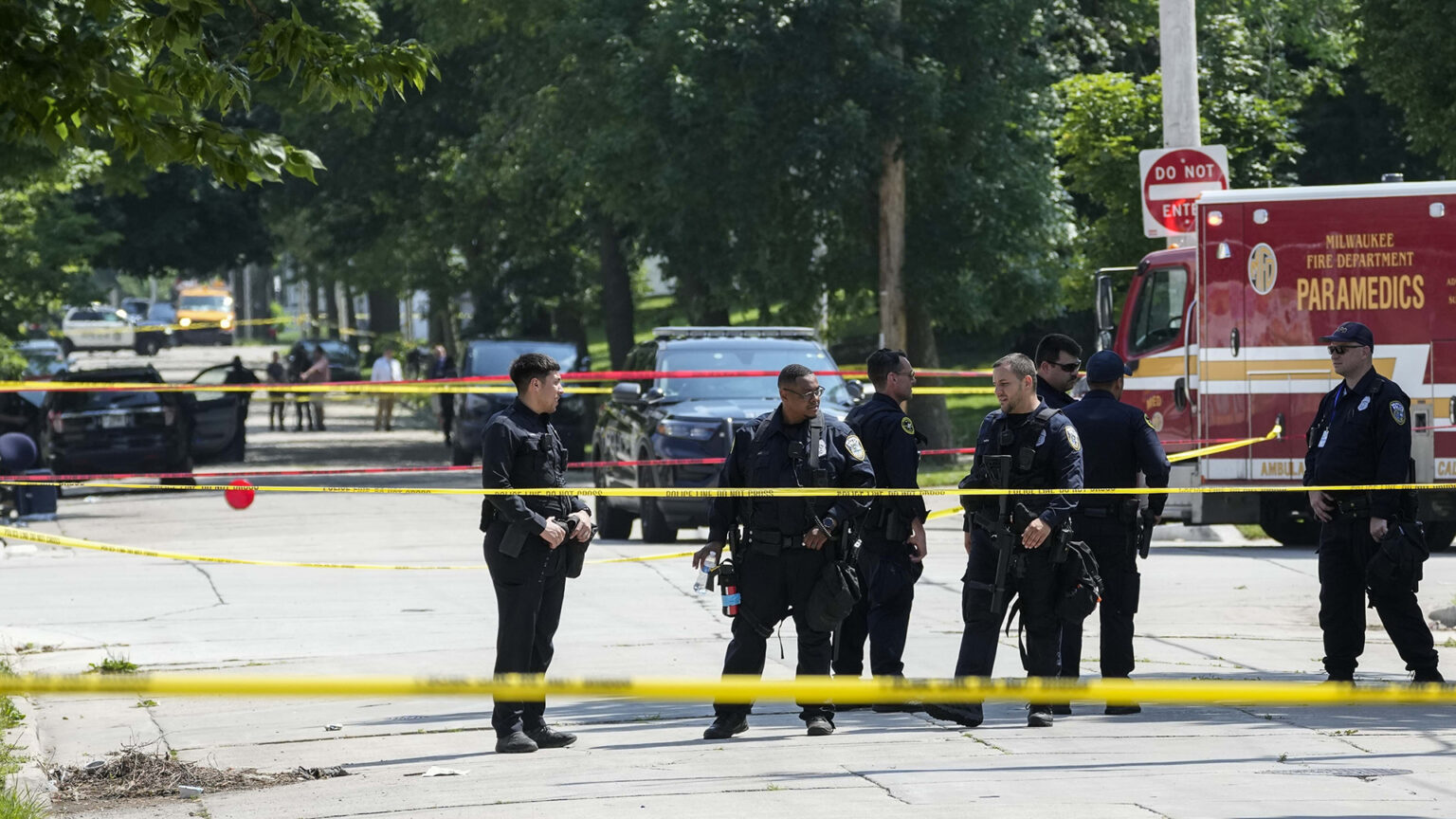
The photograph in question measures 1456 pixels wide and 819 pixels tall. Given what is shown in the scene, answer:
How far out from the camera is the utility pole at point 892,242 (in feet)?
81.0

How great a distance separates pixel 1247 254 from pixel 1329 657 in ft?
20.5

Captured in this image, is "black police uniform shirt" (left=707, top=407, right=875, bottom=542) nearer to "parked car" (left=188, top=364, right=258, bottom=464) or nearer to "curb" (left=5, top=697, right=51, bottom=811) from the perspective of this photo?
"curb" (left=5, top=697, right=51, bottom=811)

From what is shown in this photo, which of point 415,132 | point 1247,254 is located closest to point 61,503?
point 415,132

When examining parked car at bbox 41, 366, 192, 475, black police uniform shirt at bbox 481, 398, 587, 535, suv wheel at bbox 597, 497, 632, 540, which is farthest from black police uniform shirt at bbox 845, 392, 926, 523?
parked car at bbox 41, 366, 192, 475

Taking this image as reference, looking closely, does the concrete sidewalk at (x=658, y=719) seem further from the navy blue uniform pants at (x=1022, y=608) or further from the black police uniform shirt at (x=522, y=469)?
the black police uniform shirt at (x=522, y=469)

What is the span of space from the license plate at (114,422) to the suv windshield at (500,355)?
573 centimetres

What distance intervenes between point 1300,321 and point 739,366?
193 inches

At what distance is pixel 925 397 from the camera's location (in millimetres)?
26484

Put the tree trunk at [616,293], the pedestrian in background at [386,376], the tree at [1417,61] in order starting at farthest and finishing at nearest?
the pedestrian in background at [386,376]
the tree trunk at [616,293]
the tree at [1417,61]

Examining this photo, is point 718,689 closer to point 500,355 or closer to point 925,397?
point 925,397

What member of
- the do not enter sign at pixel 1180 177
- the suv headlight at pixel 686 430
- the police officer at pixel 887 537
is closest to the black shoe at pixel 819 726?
the police officer at pixel 887 537

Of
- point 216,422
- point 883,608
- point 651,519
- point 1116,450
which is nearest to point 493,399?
point 216,422

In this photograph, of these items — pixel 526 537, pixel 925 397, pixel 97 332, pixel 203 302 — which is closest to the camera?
pixel 526 537

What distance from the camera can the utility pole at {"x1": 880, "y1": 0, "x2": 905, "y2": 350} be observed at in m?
24.7
